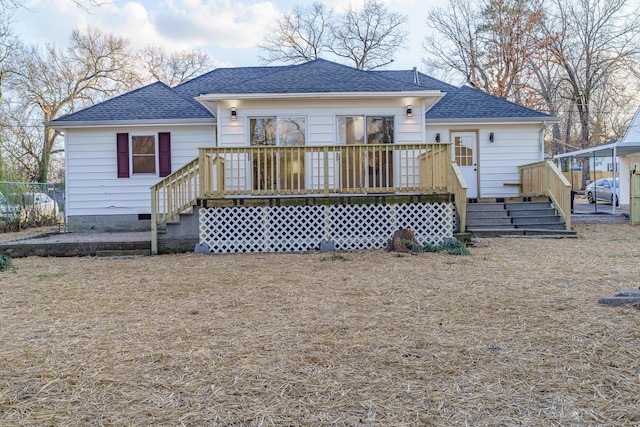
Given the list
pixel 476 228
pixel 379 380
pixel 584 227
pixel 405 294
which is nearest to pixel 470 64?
pixel 584 227

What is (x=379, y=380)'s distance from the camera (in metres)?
2.64

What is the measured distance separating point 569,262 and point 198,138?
9142 millimetres

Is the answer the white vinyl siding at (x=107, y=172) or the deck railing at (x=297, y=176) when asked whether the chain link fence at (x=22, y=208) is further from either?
the deck railing at (x=297, y=176)

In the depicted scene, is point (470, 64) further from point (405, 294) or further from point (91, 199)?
point (405, 294)

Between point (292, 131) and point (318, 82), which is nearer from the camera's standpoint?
point (318, 82)

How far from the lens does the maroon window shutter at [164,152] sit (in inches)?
469

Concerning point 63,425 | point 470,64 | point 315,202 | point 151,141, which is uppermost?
point 470,64

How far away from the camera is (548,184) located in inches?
439

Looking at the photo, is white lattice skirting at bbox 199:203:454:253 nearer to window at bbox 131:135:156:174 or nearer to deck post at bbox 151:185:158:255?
deck post at bbox 151:185:158:255

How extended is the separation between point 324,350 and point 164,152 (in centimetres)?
1003

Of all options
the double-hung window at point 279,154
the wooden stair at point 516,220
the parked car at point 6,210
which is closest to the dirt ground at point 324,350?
the double-hung window at point 279,154

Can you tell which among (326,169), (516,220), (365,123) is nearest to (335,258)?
(326,169)

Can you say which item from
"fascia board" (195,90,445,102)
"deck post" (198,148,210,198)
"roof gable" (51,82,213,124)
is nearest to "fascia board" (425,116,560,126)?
"fascia board" (195,90,445,102)

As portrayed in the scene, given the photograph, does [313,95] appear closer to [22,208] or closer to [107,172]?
[107,172]
